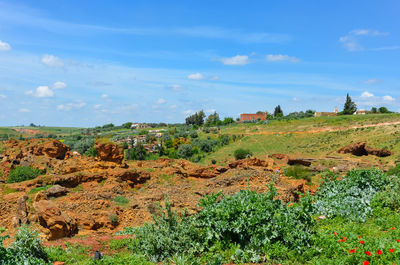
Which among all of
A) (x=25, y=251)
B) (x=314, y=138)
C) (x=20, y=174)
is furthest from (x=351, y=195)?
(x=314, y=138)

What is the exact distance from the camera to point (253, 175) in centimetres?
1580

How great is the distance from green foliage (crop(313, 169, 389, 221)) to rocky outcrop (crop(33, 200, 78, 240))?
714 centimetres

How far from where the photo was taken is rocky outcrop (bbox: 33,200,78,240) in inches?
367

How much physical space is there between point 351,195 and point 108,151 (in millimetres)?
15153

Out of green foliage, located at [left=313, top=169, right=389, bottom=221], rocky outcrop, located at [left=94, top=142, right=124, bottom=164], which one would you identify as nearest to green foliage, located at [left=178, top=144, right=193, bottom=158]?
rocky outcrop, located at [left=94, top=142, right=124, bottom=164]

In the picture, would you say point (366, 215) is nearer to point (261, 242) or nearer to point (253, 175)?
point (261, 242)

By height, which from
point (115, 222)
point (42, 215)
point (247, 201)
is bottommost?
point (115, 222)

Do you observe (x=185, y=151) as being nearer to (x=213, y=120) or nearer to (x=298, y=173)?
(x=298, y=173)

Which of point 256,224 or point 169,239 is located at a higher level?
point 256,224

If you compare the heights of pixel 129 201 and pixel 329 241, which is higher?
pixel 329 241

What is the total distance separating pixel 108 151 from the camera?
67.2 feet

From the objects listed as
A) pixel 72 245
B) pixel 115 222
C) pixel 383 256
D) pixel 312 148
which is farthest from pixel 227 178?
pixel 312 148

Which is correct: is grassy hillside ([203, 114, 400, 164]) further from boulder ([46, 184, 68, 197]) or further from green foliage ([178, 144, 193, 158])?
boulder ([46, 184, 68, 197])

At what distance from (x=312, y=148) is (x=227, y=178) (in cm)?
2537
